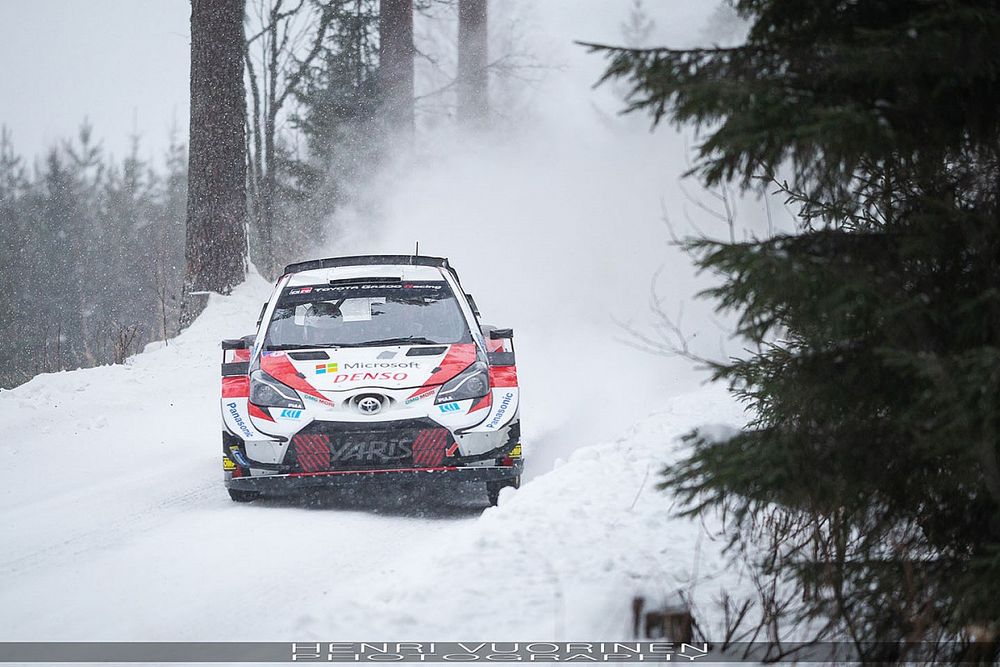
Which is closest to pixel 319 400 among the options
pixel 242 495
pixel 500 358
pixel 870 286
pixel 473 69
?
pixel 242 495

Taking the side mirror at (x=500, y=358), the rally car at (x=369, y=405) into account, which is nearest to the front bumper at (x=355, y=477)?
the rally car at (x=369, y=405)

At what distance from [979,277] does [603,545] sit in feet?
8.31

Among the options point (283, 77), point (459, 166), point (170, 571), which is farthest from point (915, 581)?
point (283, 77)

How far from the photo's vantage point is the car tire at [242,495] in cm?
734

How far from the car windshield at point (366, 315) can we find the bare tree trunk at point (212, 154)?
296 inches

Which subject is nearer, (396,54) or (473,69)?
(396,54)

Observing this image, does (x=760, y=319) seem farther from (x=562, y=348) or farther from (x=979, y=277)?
(x=562, y=348)

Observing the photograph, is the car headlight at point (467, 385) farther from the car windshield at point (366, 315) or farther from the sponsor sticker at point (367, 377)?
the car windshield at point (366, 315)

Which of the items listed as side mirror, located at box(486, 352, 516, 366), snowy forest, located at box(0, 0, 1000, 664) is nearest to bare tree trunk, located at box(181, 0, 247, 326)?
snowy forest, located at box(0, 0, 1000, 664)

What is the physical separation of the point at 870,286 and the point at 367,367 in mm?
4729

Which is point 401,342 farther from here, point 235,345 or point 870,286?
point 870,286

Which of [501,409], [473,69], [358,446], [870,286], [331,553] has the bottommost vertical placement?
[331,553]

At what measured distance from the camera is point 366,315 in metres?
8.12

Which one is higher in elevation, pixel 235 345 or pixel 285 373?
pixel 235 345
